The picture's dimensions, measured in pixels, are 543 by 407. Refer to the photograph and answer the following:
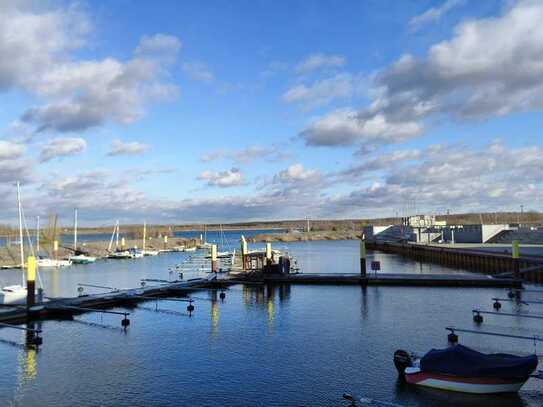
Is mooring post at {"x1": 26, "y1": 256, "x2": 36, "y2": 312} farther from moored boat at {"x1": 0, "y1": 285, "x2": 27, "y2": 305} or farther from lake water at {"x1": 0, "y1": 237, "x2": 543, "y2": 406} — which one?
moored boat at {"x1": 0, "y1": 285, "x2": 27, "y2": 305}

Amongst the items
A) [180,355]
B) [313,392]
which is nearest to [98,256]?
[180,355]

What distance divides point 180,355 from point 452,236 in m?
105

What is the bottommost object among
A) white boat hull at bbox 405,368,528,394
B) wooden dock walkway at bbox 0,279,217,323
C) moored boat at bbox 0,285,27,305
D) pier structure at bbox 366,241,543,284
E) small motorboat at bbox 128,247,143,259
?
white boat hull at bbox 405,368,528,394

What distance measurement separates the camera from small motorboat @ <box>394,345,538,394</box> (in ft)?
69.9

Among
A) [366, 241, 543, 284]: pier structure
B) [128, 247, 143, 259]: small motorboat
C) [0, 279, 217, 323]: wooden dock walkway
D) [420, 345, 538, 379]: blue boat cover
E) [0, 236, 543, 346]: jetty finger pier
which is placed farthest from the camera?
[128, 247, 143, 259]: small motorboat

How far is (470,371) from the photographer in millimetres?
21688

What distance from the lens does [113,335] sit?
3450 cm

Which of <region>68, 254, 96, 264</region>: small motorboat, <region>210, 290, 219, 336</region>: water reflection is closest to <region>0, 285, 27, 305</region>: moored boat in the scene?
<region>210, 290, 219, 336</region>: water reflection

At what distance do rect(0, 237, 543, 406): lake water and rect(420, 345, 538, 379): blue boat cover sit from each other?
1.08m

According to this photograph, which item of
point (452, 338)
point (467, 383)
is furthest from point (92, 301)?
point (467, 383)

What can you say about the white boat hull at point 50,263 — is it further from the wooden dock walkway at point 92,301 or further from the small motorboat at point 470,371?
the small motorboat at point 470,371

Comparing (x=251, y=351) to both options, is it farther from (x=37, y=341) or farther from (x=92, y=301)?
(x=92, y=301)

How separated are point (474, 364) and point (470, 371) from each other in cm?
41

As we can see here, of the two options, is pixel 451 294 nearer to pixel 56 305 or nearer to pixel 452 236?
pixel 56 305
